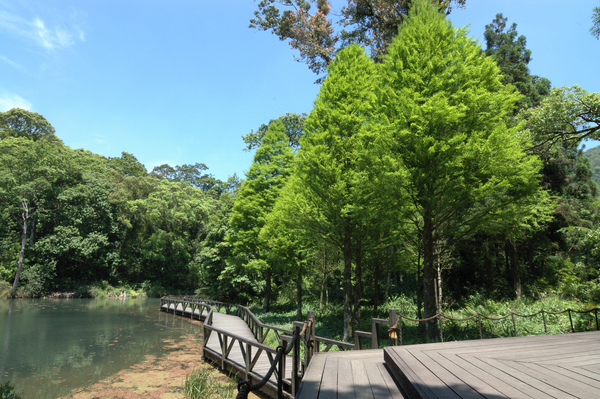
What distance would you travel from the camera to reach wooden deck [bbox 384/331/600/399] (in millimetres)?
3365

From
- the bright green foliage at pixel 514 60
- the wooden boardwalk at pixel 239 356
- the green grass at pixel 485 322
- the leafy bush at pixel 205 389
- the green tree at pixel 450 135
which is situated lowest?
the leafy bush at pixel 205 389

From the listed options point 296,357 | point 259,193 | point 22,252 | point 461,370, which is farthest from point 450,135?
point 22,252

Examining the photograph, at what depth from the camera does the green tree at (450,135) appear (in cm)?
898

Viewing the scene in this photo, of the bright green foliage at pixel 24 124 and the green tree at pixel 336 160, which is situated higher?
the bright green foliage at pixel 24 124

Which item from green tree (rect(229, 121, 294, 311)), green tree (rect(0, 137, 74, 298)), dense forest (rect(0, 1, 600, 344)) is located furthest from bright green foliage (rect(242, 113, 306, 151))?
green tree (rect(0, 137, 74, 298))

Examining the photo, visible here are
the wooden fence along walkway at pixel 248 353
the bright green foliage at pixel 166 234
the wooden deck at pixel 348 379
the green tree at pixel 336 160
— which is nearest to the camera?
the wooden deck at pixel 348 379

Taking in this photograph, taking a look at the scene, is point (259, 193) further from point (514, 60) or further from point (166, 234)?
point (166, 234)

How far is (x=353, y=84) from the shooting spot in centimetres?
1398

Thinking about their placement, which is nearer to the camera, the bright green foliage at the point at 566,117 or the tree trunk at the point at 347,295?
the bright green foliage at the point at 566,117

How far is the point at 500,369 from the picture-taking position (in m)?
4.15

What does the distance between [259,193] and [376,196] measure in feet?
43.4

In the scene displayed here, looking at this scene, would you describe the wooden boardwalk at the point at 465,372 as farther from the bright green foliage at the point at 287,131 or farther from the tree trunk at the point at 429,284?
the bright green foliage at the point at 287,131

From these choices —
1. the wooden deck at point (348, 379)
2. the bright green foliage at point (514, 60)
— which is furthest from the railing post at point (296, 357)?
the bright green foliage at point (514, 60)

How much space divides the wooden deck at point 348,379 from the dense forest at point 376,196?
5.01m
